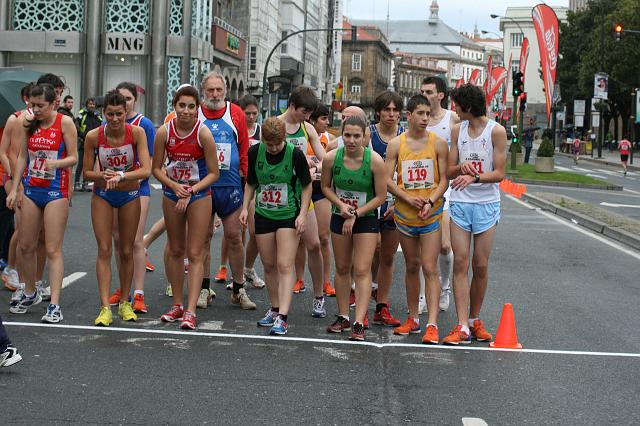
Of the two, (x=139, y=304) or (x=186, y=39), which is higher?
(x=186, y=39)

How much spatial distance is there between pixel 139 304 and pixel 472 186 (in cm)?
290

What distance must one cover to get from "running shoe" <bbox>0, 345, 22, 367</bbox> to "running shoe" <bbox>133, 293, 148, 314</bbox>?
7.88ft

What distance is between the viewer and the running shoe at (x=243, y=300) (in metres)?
9.68

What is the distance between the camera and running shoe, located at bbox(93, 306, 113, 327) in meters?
8.51

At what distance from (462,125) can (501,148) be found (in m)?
0.38

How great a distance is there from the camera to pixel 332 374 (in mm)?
7059

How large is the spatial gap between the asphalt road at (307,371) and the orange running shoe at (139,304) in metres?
0.31

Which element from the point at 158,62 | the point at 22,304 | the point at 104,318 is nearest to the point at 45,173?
the point at 22,304

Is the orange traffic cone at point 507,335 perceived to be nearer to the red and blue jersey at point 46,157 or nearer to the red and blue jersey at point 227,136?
the red and blue jersey at point 227,136

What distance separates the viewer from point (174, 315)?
348 inches

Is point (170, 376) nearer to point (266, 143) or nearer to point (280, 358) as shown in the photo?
point (280, 358)


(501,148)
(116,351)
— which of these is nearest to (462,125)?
(501,148)

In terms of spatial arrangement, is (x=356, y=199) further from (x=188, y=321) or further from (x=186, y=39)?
(x=186, y=39)

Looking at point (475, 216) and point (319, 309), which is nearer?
point (475, 216)
